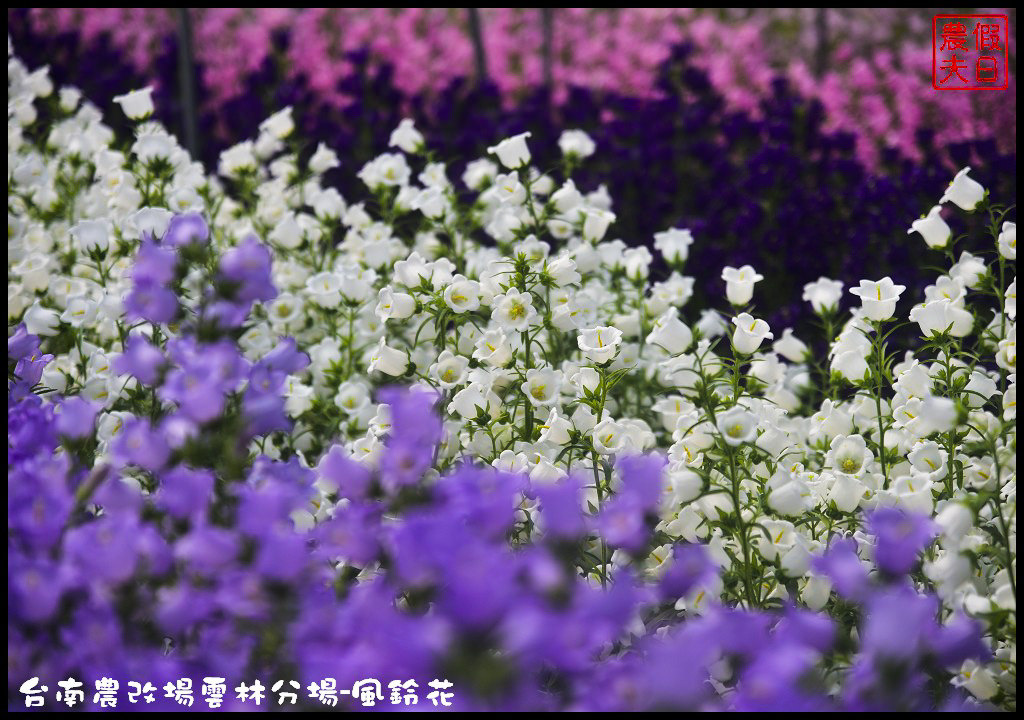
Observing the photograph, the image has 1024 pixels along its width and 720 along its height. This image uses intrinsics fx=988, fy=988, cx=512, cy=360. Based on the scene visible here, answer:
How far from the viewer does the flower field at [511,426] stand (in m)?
1.08

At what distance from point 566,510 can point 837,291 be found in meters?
1.56

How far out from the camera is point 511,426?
213 cm

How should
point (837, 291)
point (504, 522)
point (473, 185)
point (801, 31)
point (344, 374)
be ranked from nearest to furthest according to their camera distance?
1. point (504, 522)
2. point (837, 291)
3. point (344, 374)
4. point (473, 185)
5. point (801, 31)

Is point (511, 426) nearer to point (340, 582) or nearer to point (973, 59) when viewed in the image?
point (340, 582)

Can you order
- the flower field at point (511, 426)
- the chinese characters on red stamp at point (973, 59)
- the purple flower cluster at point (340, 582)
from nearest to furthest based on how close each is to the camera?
the purple flower cluster at point (340, 582)
the flower field at point (511, 426)
the chinese characters on red stamp at point (973, 59)

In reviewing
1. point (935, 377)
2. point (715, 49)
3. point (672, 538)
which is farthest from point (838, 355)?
point (715, 49)

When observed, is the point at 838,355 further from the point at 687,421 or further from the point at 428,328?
the point at 428,328

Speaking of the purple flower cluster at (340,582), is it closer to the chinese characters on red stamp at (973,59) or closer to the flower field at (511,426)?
the flower field at (511,426)

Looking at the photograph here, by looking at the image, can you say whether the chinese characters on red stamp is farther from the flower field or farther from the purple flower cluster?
the purple flower cluster

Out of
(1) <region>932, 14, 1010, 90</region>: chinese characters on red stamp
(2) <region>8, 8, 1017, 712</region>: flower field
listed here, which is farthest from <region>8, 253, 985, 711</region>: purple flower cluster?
(1) <region>932, 14, 1010, 90</region>: chinese characters on red stamp

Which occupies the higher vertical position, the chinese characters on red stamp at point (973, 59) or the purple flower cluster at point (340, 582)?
the chinese characters on red stamp at point (973, 59)

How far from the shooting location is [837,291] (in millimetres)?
2424

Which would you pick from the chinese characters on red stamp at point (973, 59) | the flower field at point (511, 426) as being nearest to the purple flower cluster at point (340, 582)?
the flower field at point (511, 426)

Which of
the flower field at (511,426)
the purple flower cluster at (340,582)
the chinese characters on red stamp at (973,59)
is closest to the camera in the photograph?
the purple flower cluster at (340,582)
